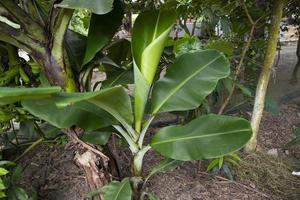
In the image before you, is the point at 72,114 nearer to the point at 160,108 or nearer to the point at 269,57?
the point at 160,108

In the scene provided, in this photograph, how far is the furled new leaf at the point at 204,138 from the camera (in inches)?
34.1

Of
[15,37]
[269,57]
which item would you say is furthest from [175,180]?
[15,37]

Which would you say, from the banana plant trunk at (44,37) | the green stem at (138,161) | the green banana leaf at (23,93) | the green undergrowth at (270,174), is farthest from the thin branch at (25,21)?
the green undergrowth at (270,174)

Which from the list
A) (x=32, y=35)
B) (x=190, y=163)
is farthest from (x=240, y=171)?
(x=32, y=35)

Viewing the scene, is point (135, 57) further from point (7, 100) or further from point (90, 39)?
point (7, 100)

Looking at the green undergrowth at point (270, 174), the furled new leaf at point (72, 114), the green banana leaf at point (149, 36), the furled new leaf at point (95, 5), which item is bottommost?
the green undergrowth at point (270, 174)

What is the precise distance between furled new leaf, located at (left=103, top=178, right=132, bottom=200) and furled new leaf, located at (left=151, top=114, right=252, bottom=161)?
153 mm

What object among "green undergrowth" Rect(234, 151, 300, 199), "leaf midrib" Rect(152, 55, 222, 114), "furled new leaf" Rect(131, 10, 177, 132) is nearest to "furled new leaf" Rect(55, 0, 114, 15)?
"furled new leaf" Rect(131, 10, 177, 132)

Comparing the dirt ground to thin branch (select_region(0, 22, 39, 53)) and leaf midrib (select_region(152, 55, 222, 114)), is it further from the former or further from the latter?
thin branch (select_region(0, 22, 39, 53))

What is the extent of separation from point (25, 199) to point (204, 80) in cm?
70

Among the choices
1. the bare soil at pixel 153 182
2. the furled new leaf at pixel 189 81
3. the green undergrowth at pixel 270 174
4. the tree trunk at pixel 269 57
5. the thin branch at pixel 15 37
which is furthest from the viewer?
the tree trunk at pixel 269 57

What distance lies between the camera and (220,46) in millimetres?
1331

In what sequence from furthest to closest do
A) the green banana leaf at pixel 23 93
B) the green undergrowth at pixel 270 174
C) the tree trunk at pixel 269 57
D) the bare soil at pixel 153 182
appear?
the tree trunk at pixel 269 57 → the green undergrowth at pixel 270 174 → the bare soil at pixel 153 182 → the green banana leaf at pixel 23 93

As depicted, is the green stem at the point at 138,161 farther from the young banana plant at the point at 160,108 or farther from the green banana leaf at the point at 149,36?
the green banana leaf at the point at 149,36
